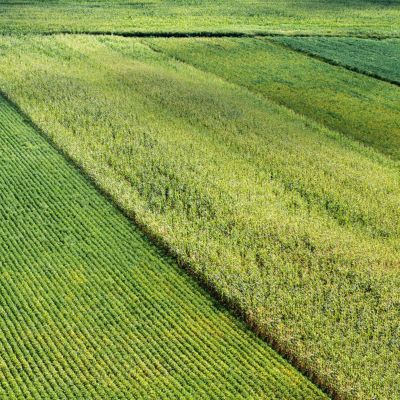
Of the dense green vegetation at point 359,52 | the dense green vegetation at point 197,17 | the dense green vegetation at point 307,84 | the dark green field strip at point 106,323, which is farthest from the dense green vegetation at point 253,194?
the dense green vegetation at point 197,17

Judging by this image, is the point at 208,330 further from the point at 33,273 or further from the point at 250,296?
the point at 33,273

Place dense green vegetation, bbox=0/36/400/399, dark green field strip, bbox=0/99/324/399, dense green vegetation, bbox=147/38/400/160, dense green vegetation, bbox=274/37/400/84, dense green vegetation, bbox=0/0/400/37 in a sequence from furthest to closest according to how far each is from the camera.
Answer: dense green vegetation, bbox=0/0/400/37 < dense green vegetation, bbox=274/37/400/84 < dense green vegetation, bbox=147/38/400/160 < dense green vegetation, bbox=0/36/400/399 < dark green field strip, bbox=0/99/324/399

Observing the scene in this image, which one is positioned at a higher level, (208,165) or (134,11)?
(134,11)

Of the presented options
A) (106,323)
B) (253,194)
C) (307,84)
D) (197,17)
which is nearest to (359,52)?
(307,84)

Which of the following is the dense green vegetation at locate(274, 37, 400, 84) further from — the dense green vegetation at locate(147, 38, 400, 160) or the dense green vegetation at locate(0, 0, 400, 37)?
the dense green vegetation at locate(0, 0, 400, 37)

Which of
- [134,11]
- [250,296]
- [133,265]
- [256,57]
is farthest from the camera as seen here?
[134,11]

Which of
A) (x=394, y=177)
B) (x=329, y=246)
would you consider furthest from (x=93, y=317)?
(x=394, y=177)

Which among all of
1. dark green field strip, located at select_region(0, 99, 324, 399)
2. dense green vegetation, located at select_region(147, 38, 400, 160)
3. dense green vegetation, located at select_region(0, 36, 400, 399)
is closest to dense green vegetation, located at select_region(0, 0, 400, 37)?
dense green vegetation, located at select_region(147, 38, 400, 160)

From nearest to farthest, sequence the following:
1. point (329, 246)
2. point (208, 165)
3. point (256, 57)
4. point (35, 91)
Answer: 1. point (329, 246)
2. point (208, 165)
3. point (35, 91)
4. point (256, 57)
